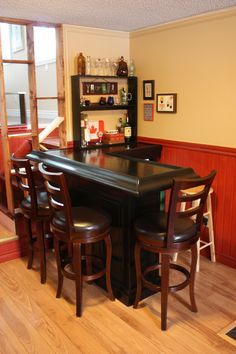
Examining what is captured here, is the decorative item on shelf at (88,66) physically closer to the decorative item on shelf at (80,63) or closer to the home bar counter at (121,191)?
the decorative item on shelf at (80,63)

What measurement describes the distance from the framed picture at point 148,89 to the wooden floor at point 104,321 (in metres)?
1.99

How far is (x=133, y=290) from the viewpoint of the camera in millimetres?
2572

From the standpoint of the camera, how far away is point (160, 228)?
2209 millimetres

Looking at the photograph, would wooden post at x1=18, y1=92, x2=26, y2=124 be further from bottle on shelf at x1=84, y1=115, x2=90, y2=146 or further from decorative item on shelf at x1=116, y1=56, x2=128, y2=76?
decorative item on shelf at x1=116, y1=56, x2=128, y2=76

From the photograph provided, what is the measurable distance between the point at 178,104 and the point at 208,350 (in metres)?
2.27

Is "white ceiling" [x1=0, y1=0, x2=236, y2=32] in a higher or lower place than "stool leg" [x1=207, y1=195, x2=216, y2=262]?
higher

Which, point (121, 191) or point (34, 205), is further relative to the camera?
point (34, 205)

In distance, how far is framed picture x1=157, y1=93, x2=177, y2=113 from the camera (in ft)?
11.5

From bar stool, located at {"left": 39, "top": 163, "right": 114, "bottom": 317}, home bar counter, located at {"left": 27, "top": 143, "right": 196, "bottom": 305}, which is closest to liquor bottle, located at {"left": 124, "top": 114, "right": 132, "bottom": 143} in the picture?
home bar counter, located at {"left": 27, "top": 143, "right": 196, "bottom": 305}

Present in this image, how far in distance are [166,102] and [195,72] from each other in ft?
1.50

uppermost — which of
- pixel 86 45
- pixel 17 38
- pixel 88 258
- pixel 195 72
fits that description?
pixel 17 38

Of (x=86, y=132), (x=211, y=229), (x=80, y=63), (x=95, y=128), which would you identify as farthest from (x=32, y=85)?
(x=211, y=229)

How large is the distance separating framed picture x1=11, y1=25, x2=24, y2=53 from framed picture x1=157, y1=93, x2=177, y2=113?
13.9 feet

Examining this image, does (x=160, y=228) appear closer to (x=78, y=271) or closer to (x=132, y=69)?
(x=78, y=271)
